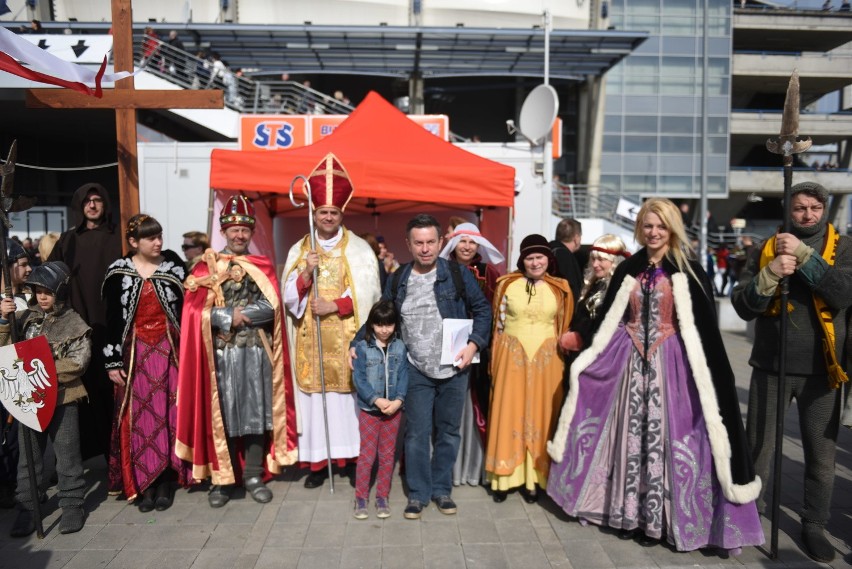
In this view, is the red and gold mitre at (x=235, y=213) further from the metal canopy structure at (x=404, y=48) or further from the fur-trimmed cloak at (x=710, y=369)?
the metal canopy structure at (x=404, y=48)

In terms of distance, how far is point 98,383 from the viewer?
436cm

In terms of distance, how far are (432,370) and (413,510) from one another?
2.93 feet

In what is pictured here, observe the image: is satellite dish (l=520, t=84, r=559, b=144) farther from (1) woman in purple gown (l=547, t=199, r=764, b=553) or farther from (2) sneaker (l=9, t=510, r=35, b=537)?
(2) sneaker (l=9, t=510, r=35, b=537)

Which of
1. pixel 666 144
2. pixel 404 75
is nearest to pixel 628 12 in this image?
pixel 666 144

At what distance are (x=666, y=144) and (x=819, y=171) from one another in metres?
8.41

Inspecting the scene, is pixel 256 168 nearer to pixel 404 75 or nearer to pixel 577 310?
pixel 577 310

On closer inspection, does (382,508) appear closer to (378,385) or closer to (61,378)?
(378,385)

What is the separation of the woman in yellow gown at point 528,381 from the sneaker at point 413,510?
1.70 feet

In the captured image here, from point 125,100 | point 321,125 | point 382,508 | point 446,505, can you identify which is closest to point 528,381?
point 446,505

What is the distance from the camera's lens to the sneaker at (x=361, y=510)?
3.90 m

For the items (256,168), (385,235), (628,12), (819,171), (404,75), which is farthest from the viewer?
(819,171)

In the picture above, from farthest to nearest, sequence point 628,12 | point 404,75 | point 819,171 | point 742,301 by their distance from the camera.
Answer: point 819,171 → point 628,12 → point 404,75 → point 742,301

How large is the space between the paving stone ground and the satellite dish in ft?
14.6

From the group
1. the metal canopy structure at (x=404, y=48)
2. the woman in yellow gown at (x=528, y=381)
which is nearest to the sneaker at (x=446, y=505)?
the woman in yellow gown at (x=528, y=381)
